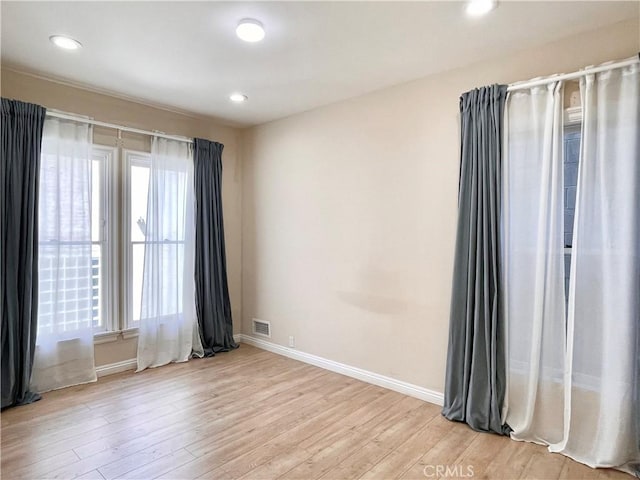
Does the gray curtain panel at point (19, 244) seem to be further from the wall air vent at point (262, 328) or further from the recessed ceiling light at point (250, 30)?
the wall air vent at point (262, 328)

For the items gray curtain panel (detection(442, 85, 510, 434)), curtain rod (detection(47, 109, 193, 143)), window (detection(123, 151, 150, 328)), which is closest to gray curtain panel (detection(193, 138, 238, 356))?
curtain rod (detection(47, 109, 193, 143))

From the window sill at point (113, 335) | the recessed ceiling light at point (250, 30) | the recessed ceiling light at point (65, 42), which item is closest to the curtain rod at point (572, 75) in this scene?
the recessed ceiling light at point (250, 30)

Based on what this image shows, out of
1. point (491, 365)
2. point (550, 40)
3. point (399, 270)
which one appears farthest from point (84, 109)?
point (491, 365)

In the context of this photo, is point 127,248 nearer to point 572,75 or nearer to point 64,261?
point 64,261

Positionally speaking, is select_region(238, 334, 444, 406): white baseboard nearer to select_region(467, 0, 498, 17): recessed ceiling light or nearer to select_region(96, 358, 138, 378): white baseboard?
select_region(96, 358, 138, 378): white baseboard

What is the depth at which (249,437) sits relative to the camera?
253 centimetres

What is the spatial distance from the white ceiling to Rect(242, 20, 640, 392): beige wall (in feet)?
0.63

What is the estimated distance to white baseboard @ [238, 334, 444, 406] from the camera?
10.1 feet

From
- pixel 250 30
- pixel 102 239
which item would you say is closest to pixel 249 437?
pixel 102 239

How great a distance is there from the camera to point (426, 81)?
3119 mm

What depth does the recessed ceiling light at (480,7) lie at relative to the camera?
6.92 ft

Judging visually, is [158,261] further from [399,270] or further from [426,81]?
[426,81]

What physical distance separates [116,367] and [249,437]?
1941 millimetres

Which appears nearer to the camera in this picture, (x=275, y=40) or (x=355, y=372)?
(x=275, y=40)
